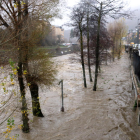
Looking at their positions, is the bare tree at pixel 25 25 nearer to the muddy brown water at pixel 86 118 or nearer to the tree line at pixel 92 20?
the muddy brown water at pixel 86 118

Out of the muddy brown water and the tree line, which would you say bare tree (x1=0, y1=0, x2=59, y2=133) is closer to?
the muddy brown water

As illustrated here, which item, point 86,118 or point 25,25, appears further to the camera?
point 86,118

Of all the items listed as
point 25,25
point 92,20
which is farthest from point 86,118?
point 92,20

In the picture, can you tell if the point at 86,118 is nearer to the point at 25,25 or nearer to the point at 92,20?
the point at 25,25

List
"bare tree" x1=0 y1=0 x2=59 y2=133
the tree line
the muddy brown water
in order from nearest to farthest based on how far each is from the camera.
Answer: "bare tree" x1=0 y1=0 x2=59 y2=133 → the muddy brown water → the tree line

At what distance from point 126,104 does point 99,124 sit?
4.11 meters

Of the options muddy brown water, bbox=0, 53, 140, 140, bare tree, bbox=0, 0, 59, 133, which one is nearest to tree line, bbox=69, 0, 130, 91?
muddy brown water, bbox=0, 53, 140, 140

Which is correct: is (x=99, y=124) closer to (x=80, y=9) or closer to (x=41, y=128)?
(x=41, y=128)

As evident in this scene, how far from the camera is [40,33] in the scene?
29.1 ft

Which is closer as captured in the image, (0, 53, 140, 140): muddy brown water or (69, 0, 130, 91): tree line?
(0, 53, 140, 140): muddy brown water

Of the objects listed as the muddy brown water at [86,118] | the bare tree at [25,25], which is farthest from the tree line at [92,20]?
the bare tree at [25,25]

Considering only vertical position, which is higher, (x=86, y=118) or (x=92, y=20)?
(x=92, y=20)

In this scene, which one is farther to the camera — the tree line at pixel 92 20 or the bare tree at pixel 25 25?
the tree line at pixel 92 20

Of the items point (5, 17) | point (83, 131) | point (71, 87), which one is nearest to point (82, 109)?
point (83, 131)
